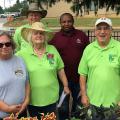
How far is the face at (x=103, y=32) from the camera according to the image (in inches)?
173

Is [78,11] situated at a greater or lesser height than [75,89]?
greater

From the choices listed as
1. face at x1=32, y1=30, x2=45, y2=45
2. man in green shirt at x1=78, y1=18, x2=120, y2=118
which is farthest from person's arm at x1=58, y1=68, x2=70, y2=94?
face at x1=32, y1=30, x2=45, y2=45

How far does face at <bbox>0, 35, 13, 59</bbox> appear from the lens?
4193 mm

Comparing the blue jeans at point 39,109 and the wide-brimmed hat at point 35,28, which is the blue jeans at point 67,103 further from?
the wide-brimmed hat at point 35,28

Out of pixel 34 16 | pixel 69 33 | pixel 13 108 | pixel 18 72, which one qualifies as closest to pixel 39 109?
pixel 13 108

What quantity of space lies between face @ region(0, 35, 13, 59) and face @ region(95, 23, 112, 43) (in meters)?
1.01

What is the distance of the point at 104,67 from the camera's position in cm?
439

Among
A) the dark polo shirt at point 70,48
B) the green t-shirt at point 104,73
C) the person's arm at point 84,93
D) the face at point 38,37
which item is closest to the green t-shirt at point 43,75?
the face at point 38,37

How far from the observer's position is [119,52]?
14.4 ft

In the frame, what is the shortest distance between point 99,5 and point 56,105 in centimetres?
516

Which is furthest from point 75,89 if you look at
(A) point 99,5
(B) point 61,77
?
(A) point 99,5

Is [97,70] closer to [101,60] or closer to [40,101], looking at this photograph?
[101,60]

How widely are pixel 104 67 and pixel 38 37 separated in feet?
2.77

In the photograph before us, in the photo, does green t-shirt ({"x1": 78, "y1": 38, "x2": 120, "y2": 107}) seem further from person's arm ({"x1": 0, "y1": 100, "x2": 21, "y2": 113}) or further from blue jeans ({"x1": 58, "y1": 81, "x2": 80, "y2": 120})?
person's arm ({"x1": 0, "y1": 100, "x2": 21, "y2": 113})
